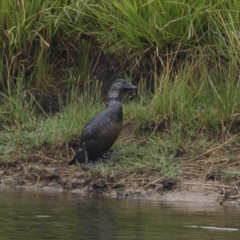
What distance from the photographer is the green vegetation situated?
9.24 meters

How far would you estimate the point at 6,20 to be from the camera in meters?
10.6

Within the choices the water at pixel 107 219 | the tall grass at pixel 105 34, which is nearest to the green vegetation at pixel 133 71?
the tall grass at pixel 105 34

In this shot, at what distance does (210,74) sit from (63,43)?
180 cm

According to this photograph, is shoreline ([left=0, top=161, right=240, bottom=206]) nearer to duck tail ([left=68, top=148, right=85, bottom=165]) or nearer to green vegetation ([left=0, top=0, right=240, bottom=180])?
duck tail ([left=68, top=148, right=85, bottom=165])

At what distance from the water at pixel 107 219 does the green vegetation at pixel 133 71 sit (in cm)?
89

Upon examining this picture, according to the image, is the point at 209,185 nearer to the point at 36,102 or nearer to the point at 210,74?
the point at 210,74

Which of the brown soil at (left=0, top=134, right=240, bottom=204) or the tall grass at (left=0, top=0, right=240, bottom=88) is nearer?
the brown soil at (left=0, top=134, right=240, bottom=204)

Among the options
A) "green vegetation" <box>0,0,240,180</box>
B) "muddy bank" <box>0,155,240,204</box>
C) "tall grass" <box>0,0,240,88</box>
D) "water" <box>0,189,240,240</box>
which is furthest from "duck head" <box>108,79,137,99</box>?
"water" <box>0,189,240,240</box>

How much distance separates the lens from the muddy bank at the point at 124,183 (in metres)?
8.17

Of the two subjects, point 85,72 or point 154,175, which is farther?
point 85,72

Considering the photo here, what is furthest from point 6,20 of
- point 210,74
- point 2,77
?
point 210,74

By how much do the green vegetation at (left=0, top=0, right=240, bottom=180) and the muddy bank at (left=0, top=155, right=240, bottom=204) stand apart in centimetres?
15

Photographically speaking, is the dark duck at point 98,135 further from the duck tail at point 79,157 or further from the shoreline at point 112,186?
the shoreline at point 112,186

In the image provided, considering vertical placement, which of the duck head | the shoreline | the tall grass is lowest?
the shoreline
